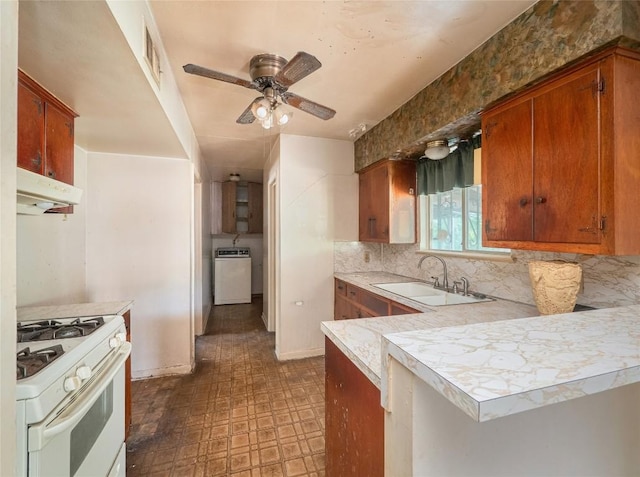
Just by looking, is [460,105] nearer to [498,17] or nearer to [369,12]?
[498,17]

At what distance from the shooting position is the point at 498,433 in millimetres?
796

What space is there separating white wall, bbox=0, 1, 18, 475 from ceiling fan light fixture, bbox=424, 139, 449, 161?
222 cm

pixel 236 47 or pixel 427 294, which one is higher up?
pixel 236 47

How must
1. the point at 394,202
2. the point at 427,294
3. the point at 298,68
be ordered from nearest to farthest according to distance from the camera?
the point at 298,68
the point at 427,294
the point at 394,202

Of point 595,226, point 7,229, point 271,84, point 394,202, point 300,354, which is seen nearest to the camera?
point 7,229

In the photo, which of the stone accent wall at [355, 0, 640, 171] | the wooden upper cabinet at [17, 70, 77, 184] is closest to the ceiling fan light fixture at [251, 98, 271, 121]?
the wooden upper cabinet at [17, 70, 77, 184]

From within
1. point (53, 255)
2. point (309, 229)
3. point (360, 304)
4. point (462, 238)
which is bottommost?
point (360, 304)

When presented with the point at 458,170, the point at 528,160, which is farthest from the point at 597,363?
the point at 458,170

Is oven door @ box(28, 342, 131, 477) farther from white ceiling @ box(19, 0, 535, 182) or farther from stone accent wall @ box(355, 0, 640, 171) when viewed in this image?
stone accent wall @ box(355, 0, 640, 171)

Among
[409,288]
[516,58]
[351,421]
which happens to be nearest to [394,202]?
[409,288]

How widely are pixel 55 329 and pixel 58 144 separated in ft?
3.19

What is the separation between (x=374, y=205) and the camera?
2.96 meters

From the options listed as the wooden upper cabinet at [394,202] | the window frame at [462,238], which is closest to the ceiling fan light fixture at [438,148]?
the window frame at [462,238]

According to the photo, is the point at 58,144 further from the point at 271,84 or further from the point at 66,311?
the point at 271,84
